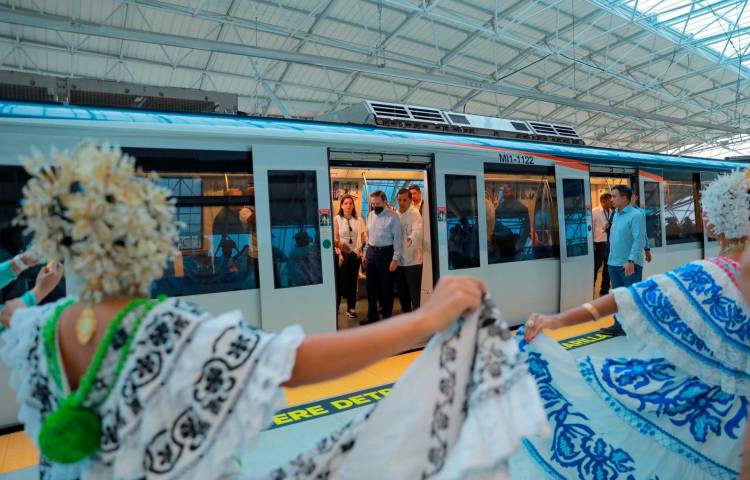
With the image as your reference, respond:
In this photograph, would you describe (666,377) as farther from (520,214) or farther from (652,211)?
(652,211)

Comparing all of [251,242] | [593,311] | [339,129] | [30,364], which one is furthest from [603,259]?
[30,364]

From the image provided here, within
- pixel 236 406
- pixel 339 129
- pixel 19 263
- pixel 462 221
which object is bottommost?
pixel 236 406

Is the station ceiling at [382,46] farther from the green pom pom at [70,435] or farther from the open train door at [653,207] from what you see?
the green pom pom at [70,435]

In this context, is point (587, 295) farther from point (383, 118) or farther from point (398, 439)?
point (398, 439)

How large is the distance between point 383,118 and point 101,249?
4.83 m

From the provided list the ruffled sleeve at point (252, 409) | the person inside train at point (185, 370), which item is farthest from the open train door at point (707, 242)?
the ruffled sleeve at point (252, 409)

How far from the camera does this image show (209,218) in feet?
13.2

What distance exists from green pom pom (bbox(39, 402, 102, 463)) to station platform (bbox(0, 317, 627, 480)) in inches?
81.7

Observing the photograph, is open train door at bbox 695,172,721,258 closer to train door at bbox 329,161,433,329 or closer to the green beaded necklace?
train door at bbox 329,161,433,329

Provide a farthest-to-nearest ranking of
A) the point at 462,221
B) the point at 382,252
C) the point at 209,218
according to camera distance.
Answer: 1. the point at 382,252
2. the point at 462,221
3. the point at 209,218

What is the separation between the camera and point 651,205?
7.47 m

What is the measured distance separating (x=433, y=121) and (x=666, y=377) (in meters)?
4.36

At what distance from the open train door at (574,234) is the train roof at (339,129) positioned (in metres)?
0.26

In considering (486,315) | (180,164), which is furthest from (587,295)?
(486,315)
